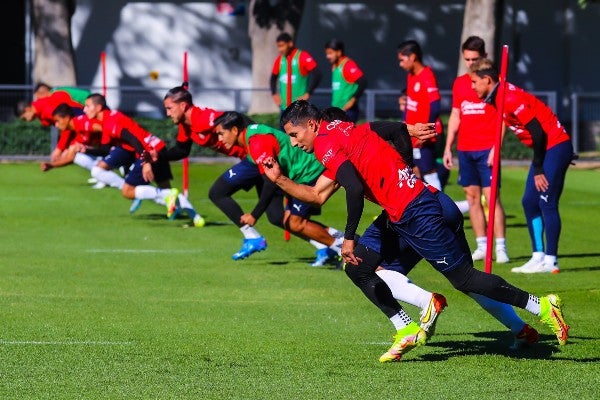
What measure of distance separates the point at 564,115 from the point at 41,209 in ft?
60.2

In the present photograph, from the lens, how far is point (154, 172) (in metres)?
18.1

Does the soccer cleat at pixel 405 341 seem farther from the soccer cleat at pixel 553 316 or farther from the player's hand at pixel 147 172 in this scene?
the player's hand at pixel 147 172

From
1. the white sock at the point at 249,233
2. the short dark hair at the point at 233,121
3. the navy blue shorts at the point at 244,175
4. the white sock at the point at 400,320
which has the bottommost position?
the white sock at the point at 249,233

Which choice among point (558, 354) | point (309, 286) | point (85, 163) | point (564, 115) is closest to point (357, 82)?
point (85, 163)

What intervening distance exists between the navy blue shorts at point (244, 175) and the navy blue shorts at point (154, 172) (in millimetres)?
3465

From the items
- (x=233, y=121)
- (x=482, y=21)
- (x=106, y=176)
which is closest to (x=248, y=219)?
(x=233, y=121)

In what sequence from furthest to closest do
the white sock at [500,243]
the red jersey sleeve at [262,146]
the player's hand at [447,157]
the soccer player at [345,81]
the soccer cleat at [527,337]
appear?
the soccer player at [345,81] → the player's hand at [447,157] → the white sock at [500,243] → the red jersey sleeve at [262,146] → the soccer cleat at [527,337]

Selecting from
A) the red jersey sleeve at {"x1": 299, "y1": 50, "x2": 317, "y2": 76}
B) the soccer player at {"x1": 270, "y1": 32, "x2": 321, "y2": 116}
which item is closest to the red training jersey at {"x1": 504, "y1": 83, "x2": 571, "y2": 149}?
the soccer player at {"x1": 270, "y1": 32, "x2": 321, "y2": 116}

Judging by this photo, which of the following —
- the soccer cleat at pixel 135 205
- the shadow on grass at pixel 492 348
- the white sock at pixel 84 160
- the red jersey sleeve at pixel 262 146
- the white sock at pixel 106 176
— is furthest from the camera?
the white sock at pixel 84 160

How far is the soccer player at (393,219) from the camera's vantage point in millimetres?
8945

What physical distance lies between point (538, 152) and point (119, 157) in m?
7.43

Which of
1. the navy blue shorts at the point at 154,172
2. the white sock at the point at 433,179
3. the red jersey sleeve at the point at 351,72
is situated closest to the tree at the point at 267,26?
the red jersey sleeve at the point at 351,72

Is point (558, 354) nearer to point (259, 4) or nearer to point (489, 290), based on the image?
point (489, 290)

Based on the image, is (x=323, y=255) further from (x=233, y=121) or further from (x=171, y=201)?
(x=171, y=201)
